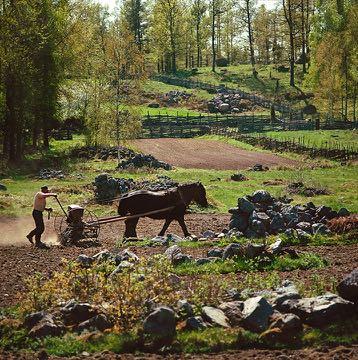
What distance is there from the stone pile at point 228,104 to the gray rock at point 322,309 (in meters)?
74.5

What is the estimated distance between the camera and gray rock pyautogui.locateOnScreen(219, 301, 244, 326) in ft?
36.8

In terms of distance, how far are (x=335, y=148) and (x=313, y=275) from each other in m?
37.9

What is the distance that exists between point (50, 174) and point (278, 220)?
23.5 meters

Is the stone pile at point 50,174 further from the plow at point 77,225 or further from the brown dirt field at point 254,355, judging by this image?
the brown dirt field at point 254,355

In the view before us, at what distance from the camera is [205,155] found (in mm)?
55031

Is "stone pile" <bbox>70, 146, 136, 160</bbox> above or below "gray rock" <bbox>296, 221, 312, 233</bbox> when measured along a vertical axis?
above

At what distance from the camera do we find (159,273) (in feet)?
41.3

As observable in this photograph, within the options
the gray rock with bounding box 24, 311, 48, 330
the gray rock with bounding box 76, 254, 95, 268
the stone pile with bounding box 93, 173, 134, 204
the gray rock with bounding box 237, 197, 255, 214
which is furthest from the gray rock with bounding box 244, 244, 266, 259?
the stone pile with bounding box 93, 173, 134, 204

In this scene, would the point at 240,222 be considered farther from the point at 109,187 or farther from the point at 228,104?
the point at 228,104

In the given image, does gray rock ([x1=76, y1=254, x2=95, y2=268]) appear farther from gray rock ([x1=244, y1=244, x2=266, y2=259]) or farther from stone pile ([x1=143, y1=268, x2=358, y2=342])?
gray rock ([x1=244, y1=244, x2=266, y2=259])

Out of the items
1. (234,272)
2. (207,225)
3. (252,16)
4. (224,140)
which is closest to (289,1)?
(252,16)

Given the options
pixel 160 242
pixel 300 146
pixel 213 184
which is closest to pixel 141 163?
pixel 213 184

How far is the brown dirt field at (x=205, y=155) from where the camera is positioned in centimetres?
4819

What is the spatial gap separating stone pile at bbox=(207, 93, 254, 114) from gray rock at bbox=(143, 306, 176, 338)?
7541 centimetres
